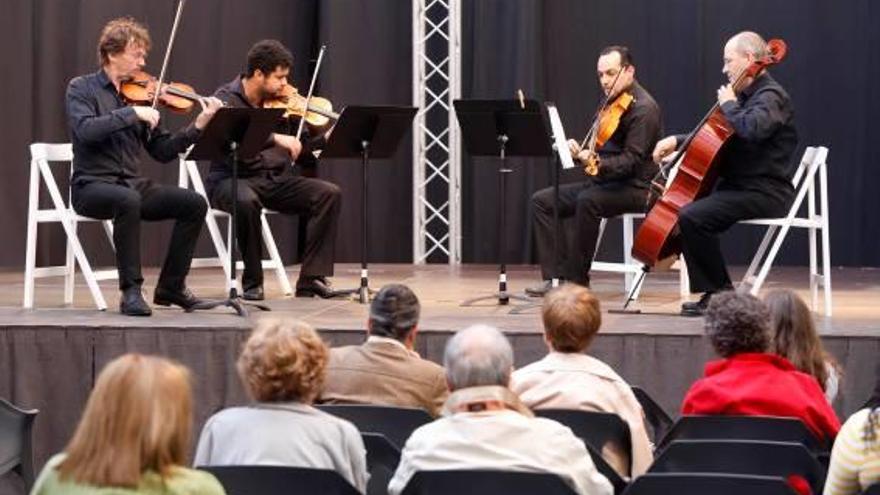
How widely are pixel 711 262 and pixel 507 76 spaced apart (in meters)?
4.13

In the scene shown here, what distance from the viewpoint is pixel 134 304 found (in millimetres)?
7336

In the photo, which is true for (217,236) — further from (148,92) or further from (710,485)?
(710,485)

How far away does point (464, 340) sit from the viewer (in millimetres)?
3924

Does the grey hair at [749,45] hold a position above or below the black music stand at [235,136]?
above

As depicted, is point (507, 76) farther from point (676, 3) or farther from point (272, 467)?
point (272, 467)

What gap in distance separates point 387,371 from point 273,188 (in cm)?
394

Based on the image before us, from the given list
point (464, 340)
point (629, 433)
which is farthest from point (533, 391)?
point (464, 340)

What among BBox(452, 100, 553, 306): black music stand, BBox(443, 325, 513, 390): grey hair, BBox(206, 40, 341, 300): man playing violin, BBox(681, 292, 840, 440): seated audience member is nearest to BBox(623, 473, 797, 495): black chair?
BBox(443, 325, 513, 390): grey hair

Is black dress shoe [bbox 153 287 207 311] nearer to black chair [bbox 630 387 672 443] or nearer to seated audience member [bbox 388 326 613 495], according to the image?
black chair [bbox 630 387 672 443]

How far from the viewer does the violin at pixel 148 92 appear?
7512 millimetres

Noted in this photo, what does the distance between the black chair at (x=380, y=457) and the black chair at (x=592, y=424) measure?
1.44ft

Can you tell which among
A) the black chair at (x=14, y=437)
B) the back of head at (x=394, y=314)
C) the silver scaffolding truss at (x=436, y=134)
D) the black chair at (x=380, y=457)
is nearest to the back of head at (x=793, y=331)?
the back of head at (x=394, y=314)

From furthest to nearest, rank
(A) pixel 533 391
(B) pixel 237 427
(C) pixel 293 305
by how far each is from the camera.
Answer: (C) pixel 293 305, (A) pixel 533 391, (B) pixel 237 427

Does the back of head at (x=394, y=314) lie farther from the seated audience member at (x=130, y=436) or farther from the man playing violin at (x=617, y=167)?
the man playing violin at (x=617, y=167)
